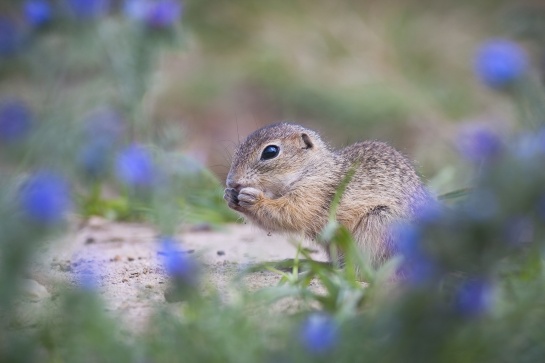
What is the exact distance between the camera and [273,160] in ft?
18.2

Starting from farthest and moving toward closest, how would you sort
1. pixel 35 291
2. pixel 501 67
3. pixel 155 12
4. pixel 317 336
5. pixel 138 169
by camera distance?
pixel 155 12, pixel 35 291, pixel 501 67, pixel 138 169, pixel 317 336

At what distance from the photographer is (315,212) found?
17.1ft

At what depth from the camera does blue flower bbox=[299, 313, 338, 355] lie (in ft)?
8.88

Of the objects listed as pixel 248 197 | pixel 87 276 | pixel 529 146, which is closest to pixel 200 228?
pixel 248 197

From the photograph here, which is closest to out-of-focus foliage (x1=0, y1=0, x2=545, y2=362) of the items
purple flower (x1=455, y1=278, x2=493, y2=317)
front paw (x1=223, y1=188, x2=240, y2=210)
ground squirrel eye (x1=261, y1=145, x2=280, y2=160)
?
purple flower (x1=455, y1=278, x2=493, y2=317)

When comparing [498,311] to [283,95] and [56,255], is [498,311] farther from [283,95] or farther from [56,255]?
[283,95]

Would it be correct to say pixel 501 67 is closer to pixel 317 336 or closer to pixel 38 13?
pixel 317 336

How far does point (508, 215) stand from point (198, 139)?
7.90 m

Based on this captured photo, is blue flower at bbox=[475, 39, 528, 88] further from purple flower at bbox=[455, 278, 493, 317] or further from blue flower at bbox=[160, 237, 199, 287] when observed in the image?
blue flower at bbox=[160, 237, 199, 287]

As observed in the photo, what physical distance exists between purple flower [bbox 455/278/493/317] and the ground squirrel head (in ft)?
9.03

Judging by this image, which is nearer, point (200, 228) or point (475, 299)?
point (475, 299)

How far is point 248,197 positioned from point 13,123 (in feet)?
4.39

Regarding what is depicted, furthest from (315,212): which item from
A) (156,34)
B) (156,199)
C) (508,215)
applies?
(508,215)

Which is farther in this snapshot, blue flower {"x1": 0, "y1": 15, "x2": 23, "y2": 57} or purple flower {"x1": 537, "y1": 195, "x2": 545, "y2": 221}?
blue flower {"x1": 0, "y1": 15, "x2": 23, "y2": 57}
